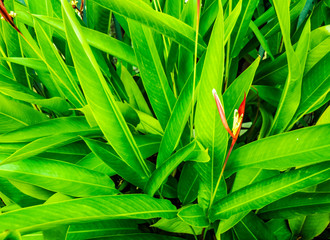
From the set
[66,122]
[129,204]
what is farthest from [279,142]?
[66,122]

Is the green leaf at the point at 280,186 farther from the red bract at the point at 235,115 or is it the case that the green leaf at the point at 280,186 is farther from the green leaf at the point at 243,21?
the green leaf at the point at 243,21

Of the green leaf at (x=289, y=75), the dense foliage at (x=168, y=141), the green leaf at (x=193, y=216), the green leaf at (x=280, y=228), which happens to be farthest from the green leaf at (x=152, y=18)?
the green leaf at (x=280, y=228)

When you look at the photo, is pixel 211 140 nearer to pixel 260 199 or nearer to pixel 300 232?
pixel 260 199

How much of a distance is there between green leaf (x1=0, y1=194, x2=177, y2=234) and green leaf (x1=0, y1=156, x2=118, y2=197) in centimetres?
8

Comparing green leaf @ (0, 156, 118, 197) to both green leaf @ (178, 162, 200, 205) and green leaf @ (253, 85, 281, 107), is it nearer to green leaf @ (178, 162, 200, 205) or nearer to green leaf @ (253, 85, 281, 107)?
green leaf @ (178, 162, 200, 205)

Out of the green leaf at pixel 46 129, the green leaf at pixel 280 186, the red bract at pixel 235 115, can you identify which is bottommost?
the green leaf at pixel 280 186

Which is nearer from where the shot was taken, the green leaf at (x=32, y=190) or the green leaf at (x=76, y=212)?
the green leaf at (x=76, y=212)

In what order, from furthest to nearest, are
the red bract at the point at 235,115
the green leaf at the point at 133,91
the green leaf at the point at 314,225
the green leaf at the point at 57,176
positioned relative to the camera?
the green leaf at the point at 133,91 → the green leaf at the point at 314,225 → the green leaf at the point at 57,176 → the red bract at the point at 235,115

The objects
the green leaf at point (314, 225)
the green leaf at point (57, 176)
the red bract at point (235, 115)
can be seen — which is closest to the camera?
the red bract at point (235, 115)

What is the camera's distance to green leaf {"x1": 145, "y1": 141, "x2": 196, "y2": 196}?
285 millimetres

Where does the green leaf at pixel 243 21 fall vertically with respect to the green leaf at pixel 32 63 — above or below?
above

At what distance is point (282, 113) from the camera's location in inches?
15.3

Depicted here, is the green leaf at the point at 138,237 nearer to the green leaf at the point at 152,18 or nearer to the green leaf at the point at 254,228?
the green leaf at the point at 254,228

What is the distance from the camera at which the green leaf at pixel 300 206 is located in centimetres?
37
